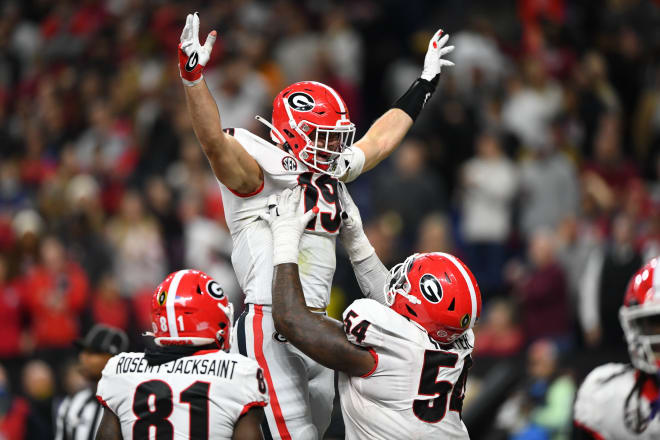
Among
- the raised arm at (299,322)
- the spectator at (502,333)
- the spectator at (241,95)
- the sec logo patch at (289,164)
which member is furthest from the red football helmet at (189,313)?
the spectator at (241,95)

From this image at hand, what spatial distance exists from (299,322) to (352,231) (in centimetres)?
66

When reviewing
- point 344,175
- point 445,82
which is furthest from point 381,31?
point 344,175

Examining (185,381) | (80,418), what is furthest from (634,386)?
(80,418)

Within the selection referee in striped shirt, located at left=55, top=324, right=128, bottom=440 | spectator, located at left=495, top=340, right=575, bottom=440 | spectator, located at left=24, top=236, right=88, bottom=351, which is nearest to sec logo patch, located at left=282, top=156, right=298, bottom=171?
referee in striped shirt, located at left=55, top=324, right=128, bottom=440

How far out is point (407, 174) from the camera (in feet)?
34.7

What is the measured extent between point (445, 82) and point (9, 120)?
6426 millimetres

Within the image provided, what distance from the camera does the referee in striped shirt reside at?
575 centimetres

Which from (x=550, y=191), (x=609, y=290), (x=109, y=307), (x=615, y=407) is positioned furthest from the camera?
(x=109, y=307)

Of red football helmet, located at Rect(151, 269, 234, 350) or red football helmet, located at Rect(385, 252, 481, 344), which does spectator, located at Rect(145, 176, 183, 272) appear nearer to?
red football helmet, located at Rect(151, 269, 234, 350)

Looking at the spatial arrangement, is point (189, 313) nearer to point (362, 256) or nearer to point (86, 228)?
point (362, 256)

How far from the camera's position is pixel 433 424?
418 centimetres

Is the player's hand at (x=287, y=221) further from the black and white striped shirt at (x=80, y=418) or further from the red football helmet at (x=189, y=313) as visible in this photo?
the black and white striped shirt at (x=80, y=418)

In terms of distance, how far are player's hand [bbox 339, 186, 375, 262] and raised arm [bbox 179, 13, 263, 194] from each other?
1.67 ft

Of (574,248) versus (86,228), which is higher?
(86,228)
